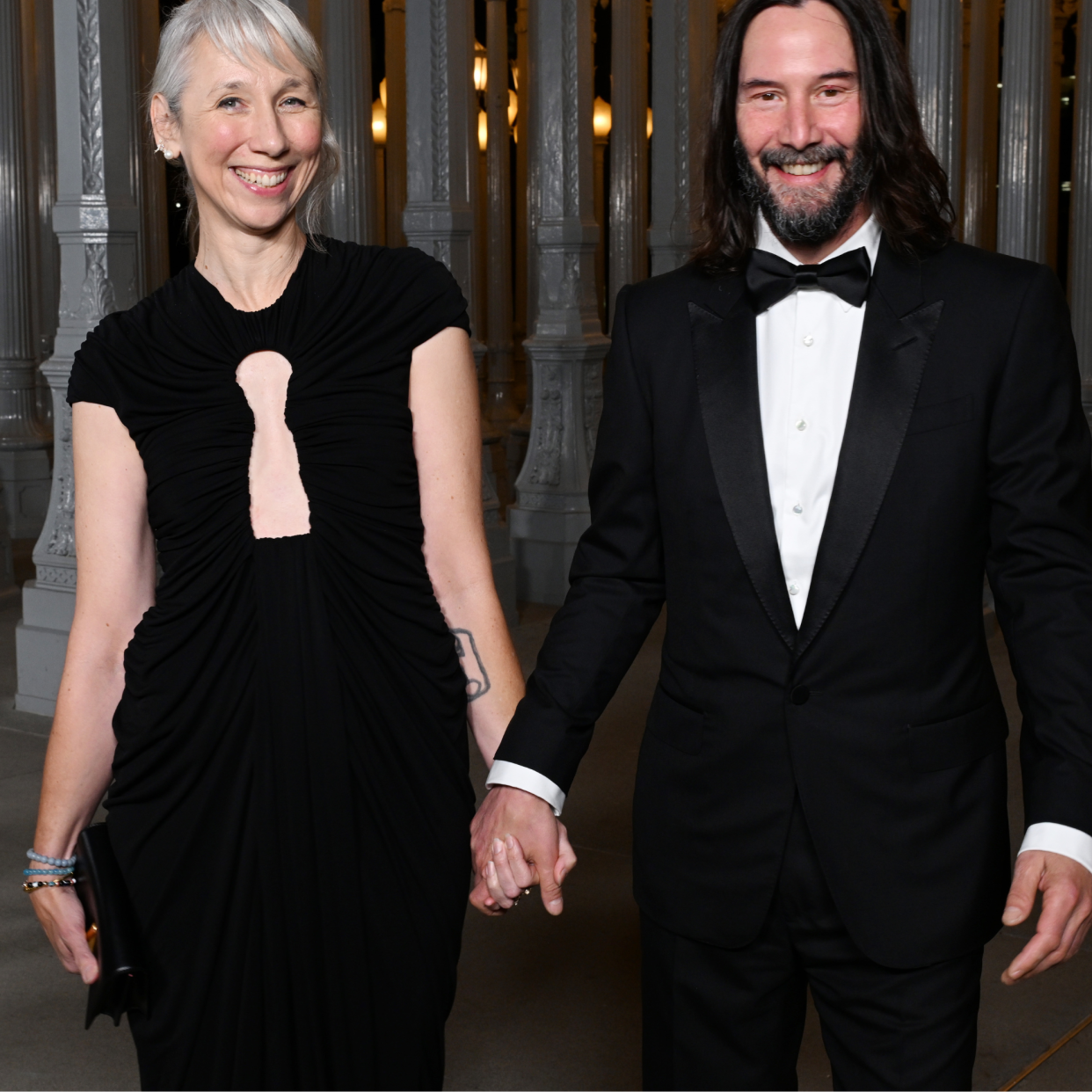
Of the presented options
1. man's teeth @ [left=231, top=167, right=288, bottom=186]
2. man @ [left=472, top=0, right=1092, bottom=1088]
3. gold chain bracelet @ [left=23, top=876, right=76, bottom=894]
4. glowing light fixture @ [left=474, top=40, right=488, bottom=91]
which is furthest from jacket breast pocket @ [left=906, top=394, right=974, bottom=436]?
glowing light fixture @ [left=474, top=40, right=488, bottom=91]

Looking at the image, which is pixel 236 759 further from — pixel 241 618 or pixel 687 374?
pixel 687 374

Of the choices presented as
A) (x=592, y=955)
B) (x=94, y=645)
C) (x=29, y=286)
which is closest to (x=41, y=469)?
(x=29, y=286)

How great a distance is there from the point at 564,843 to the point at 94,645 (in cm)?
72

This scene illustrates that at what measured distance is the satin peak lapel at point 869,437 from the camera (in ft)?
6.85

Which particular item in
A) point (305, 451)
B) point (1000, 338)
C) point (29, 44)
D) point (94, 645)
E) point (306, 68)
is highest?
point (29, 44)

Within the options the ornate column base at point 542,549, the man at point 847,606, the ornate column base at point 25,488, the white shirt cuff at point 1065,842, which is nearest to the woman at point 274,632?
the man at point 847,606

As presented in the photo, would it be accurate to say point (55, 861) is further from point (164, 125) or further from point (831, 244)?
point (831, 244)

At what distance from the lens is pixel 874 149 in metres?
2.12

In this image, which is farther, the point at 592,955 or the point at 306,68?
the point at 592,955

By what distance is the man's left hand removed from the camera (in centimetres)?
192

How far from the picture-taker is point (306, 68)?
228cm

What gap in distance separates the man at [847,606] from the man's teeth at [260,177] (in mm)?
606

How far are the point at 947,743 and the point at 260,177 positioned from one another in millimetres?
1208

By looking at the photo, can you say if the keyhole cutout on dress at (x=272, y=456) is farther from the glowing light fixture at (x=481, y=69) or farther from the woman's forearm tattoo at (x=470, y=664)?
the glowing light fixture at (x=481, y=69)
